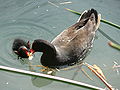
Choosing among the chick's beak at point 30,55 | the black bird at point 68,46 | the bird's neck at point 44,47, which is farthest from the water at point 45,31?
the bird's neck at point 44,47

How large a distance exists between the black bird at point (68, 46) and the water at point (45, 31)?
20 centimetres

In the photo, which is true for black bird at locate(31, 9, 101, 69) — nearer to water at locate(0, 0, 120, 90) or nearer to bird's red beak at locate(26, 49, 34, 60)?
bird's red beak at locate(26, 49, 34, 60)

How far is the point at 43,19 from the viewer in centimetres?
686

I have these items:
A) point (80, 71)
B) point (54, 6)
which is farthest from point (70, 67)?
point (54, 6)

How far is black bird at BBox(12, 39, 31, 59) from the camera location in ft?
18.5

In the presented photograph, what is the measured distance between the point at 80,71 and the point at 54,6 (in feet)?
7.41

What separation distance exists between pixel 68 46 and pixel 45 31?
36.5 inches

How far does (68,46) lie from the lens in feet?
18.9

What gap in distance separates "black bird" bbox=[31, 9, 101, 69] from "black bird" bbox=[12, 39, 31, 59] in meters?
0.21

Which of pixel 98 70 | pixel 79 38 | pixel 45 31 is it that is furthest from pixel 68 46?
pixel 45 31

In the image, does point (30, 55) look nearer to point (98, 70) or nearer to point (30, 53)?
point (30, 53)

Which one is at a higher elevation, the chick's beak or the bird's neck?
the bird's neck

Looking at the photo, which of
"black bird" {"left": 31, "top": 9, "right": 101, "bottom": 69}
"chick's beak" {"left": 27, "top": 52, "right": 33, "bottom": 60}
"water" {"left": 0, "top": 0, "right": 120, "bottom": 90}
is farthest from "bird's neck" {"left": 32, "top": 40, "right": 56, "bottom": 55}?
"water" {"left": 0, "top": 0, "right": 120, "bottom": 90}

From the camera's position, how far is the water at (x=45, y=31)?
536cm
